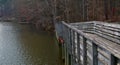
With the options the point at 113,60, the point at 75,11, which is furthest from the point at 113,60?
the point at 75,11

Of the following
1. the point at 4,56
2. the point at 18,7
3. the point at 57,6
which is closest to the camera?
the point at 4,56

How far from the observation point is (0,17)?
57469 mm

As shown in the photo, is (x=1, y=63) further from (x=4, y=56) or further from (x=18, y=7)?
(x=18, y=7)

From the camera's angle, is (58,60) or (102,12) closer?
(58,60)

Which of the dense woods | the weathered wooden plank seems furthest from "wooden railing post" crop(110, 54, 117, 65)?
the dense woods

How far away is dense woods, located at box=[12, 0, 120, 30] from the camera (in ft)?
74.4

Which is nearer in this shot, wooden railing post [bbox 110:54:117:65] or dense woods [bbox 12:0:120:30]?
wooden railing post [bbox 110:54:117:65]

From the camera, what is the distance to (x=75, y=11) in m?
27.5

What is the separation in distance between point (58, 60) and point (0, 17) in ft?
153

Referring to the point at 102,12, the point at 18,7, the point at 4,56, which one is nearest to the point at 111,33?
the point at 4,56

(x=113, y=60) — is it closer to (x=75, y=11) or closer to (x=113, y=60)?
(x=113, y=60)

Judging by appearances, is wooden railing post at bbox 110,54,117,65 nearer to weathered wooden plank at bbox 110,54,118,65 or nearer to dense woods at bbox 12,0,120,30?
weathered wooden plank at bbox 110,54,118,65

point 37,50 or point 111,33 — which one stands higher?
point 111,33

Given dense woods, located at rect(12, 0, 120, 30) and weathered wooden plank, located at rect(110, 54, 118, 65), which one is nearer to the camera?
weathered wooden plank, located at rect(110, 54, 118, 65)
